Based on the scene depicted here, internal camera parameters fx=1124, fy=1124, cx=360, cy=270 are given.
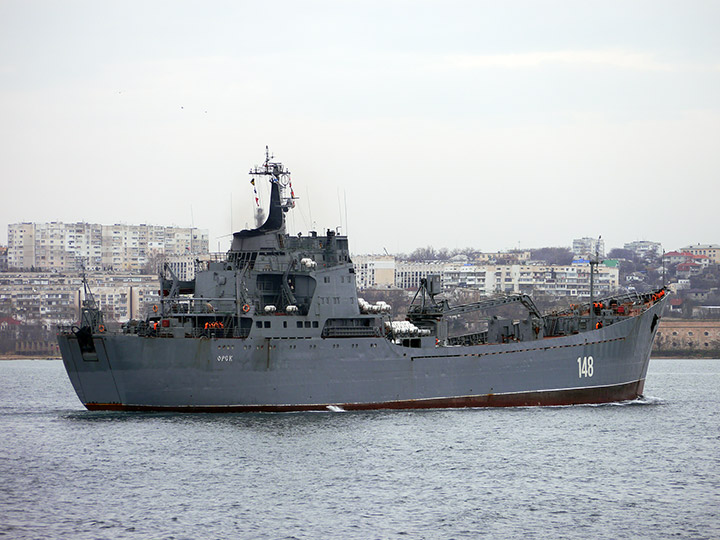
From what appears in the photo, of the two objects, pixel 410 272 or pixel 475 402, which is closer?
pixel 475 402

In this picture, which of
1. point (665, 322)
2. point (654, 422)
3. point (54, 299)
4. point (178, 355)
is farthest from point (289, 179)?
point (54, 299)

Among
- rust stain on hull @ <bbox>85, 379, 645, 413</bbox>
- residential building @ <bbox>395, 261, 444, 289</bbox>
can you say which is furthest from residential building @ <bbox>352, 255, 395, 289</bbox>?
rust stain on hull @ <bbox>85, 379, 645, 413</bbox>

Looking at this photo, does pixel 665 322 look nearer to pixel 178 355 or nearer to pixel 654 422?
pixel 654 422

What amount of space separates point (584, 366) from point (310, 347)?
12410mm

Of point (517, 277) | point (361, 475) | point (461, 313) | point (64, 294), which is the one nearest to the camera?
point (361, 475)

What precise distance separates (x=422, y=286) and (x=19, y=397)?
74.1 feet

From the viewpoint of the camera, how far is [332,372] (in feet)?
143

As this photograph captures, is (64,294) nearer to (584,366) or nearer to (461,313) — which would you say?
(461,313)

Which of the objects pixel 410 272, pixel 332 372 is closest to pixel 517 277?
pixel 410 272

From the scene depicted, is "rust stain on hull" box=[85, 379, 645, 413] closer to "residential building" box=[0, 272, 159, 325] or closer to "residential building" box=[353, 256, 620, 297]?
"residential building" box=[0, 272, 159, 325]

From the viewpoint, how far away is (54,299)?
6019 inches

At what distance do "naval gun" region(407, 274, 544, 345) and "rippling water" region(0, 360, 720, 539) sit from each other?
12.2 ft

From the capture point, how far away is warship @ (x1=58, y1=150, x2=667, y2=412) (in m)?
42.1

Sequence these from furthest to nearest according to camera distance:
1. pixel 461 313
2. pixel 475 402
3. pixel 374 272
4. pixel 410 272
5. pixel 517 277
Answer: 1. pixel 410 272
2. pixel 517 277
3. pixel 374 272
4. pixel 461 313
5. pixel 475 402
